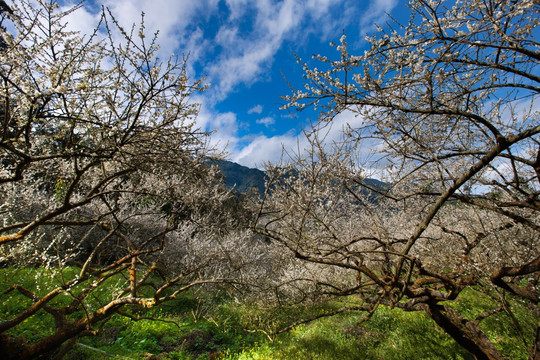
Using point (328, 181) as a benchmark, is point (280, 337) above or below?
below

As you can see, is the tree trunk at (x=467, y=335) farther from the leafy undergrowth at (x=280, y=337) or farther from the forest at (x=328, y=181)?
the leafy undergrowth at (x=280, y=337)

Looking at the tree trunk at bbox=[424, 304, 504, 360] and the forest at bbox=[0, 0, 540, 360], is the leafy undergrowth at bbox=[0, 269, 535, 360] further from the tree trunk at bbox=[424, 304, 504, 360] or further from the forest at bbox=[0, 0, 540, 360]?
the tree trunk at bbox=[424, 304, 504, 360]

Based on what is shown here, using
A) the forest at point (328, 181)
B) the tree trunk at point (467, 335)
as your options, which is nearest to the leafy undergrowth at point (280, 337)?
the forest at point (328, 181)

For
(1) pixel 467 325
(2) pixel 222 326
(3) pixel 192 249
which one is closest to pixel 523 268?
(1) pixel 467 325

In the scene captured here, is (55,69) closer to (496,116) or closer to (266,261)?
(496,116)

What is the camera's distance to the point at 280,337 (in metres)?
6.90

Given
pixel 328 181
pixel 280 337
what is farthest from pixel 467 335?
pixel 280 337

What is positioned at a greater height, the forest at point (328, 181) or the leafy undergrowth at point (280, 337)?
the forest at point (328, 181)

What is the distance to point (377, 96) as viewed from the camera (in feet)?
8.71

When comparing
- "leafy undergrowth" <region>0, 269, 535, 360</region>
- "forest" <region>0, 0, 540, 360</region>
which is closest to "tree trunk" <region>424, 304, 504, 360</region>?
"forest" <region>0, 0, 540, 360</region>

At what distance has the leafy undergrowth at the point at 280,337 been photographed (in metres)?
5.58

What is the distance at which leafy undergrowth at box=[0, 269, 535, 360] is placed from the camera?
5.58m

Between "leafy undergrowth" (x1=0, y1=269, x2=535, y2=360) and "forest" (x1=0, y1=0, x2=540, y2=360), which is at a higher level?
"forest" (x1=0, y1=0, x2=540, y2=360)

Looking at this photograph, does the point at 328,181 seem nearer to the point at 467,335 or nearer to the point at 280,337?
the point at 467,335
